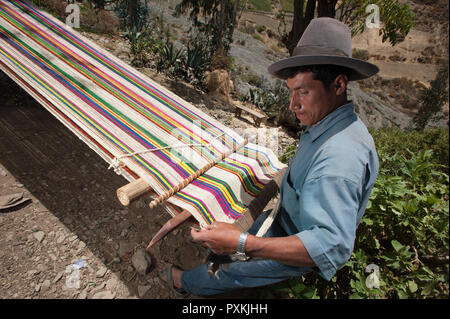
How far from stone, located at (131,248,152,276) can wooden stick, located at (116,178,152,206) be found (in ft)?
2.82

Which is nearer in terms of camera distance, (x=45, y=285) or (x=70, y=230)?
(x=45, y=285)

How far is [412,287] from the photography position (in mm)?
1674

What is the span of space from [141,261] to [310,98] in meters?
1.87

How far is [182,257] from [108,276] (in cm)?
63

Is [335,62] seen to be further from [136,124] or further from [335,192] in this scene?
[136,124]

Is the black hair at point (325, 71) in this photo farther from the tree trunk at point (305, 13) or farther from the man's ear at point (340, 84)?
the tree trunk at point (305, 13)

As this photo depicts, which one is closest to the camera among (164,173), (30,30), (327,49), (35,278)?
(327,49)

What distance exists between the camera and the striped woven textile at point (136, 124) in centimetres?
162

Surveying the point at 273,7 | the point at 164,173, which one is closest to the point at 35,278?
the point at 164,173

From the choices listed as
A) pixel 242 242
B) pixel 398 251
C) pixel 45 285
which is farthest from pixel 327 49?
pixel 45 285

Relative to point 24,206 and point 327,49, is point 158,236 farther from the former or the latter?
point 24,206

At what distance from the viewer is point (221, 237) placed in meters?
1.22

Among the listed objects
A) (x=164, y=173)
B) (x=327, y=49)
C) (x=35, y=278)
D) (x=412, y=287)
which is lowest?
(x=35, y=278)
